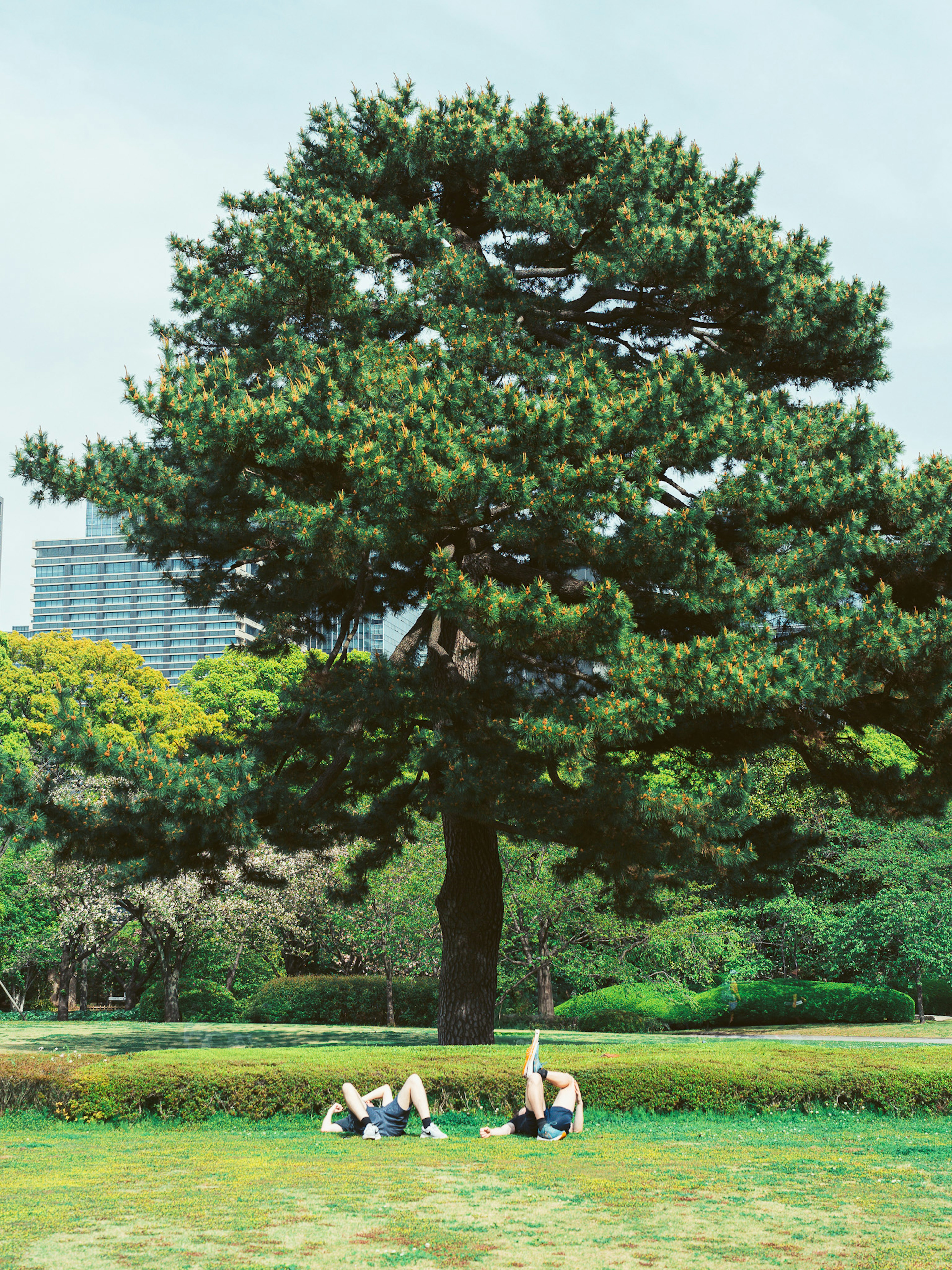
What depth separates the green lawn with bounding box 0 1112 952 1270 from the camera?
17.7 ft

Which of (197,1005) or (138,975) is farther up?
(138,975)

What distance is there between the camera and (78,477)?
15.1 metres

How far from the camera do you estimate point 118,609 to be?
178000mm

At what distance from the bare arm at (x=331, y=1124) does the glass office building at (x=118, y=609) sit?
6366 inches

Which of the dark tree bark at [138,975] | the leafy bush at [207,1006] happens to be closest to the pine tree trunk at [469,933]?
the leafy bush at [207,1006]

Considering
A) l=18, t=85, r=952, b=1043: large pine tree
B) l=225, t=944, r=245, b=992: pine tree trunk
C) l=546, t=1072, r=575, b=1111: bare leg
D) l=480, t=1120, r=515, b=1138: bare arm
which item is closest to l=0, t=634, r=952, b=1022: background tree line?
l=225, t=944, r=245, b=992: pine tree trunk

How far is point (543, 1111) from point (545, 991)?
75.1 feet

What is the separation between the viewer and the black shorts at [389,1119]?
997 centimetres

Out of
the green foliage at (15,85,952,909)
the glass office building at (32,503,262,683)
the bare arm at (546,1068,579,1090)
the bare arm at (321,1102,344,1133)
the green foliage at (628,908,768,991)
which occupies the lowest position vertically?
the green foliage at (628,908,768,991)

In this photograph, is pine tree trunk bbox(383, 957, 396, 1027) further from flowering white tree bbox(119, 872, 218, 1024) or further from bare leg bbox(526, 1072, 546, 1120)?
bare leg bbox(526, 1072, 546, 1120)

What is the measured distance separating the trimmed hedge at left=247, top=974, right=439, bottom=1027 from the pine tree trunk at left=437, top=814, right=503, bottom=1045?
56.2ft

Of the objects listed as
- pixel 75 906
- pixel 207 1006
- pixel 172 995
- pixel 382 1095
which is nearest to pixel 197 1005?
pixel 207 1006

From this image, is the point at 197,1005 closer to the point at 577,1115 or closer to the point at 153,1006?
the point at 153,1006

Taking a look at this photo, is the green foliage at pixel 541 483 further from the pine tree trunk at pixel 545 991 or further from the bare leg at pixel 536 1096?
the pine tree trunk at pixel 545 991
